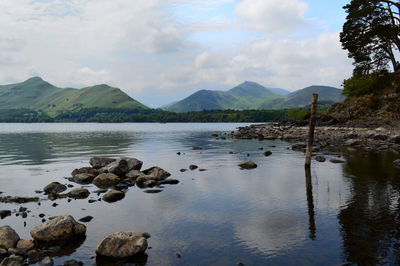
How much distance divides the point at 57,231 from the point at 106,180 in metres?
13.1

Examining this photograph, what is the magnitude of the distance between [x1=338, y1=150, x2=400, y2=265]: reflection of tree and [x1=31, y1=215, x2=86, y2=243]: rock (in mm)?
12027

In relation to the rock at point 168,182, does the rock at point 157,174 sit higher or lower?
higher

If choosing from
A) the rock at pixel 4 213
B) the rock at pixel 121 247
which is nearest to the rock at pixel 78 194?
the rock at pixel 4 213

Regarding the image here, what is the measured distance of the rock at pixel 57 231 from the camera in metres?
13.5

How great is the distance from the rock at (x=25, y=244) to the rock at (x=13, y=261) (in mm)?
1431

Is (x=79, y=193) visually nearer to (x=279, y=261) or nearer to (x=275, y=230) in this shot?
(x=275, y=230)

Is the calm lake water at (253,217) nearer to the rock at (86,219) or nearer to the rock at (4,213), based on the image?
the rock at (86,219)

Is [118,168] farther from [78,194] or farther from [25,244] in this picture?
[25,244]

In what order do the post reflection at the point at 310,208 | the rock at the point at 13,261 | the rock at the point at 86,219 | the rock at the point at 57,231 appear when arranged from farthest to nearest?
the rock at the point at 86,219 → the post reflection at the point at 310,208 → the rock at the point at 57,231 → the rock at the point at 13,261

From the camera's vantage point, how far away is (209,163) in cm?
3797

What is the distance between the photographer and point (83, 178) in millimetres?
27656

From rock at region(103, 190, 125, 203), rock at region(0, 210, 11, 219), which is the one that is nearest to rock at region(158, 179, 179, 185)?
rock at region(103, 190, 125, 203)

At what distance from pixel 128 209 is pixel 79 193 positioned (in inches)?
227

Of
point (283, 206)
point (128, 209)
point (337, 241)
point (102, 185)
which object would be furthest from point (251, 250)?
point (102, 185)
